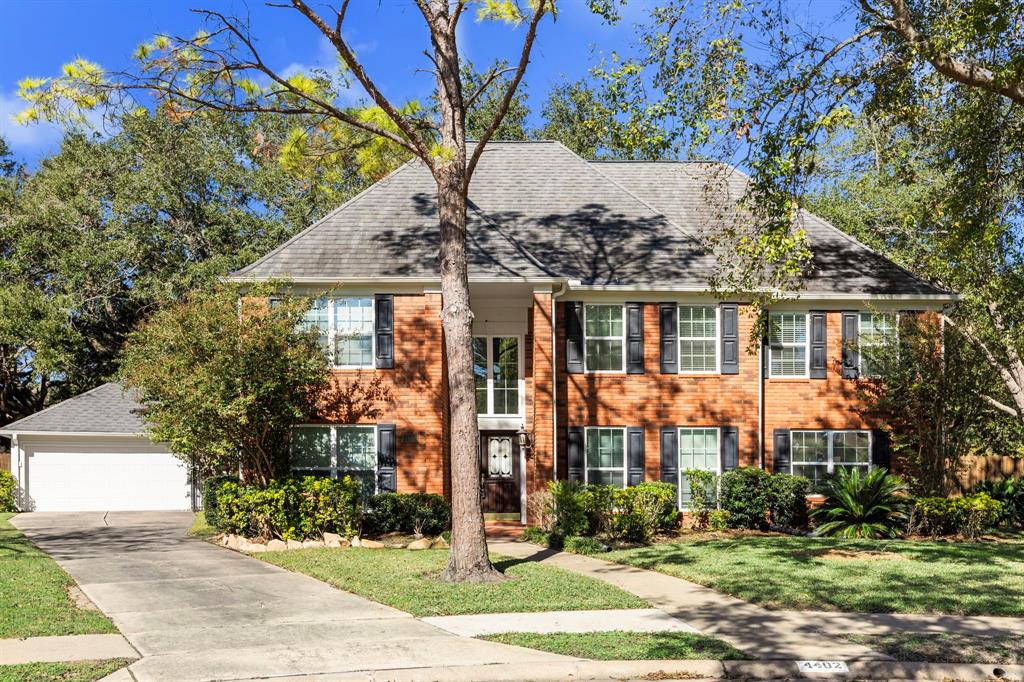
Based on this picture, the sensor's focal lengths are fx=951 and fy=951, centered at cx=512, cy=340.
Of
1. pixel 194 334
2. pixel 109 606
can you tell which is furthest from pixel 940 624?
pixel 194 334

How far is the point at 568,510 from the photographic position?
57.7 ft

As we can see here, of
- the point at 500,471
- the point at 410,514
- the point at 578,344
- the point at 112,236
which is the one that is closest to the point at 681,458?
the point at 578,344

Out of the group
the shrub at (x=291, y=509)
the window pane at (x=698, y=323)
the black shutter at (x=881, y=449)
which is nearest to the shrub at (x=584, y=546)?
the shrub at (x=291, y=509)

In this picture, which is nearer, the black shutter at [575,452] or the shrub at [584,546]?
the shrub at [584,546]

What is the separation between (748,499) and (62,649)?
13.9 m

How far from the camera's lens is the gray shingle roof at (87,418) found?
86.6ft

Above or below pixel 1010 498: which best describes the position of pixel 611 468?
above

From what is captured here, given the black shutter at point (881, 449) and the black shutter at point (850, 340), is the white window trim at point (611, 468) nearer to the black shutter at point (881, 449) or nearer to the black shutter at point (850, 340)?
the black shutter at point (850, 340)

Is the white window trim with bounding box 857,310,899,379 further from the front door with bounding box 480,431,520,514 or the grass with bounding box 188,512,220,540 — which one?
the grass with bounding box 188,512,220,540

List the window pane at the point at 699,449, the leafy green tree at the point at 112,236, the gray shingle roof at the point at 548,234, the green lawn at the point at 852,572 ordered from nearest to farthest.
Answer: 1. the green lawn at the point at 852,572
2. the gray shingle roof at the point at 548,234
3. the window pane at the point at 699,449
4. the leafy green tree at the point at 112,236

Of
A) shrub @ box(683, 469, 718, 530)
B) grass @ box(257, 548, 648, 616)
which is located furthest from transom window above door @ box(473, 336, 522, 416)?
grass @ box(257, 548, 648, 616)

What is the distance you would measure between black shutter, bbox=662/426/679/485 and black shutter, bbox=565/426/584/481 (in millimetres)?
1755

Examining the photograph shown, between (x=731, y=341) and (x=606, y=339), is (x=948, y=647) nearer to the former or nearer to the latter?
(x=731, y=341)

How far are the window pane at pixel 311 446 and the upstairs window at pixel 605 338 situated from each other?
225 inches
